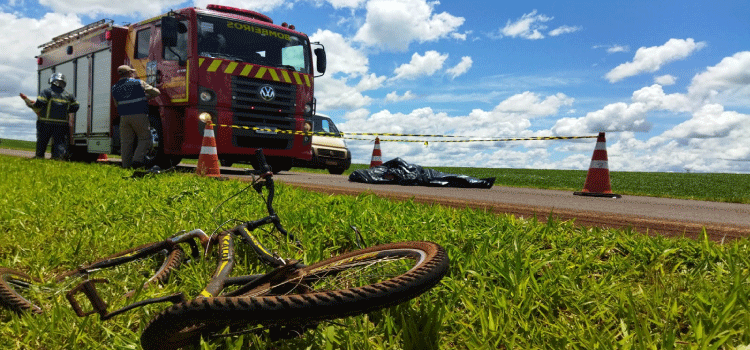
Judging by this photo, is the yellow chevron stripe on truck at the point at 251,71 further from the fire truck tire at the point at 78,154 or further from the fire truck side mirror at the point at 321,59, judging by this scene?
the fire truck tire at the point at 78,154

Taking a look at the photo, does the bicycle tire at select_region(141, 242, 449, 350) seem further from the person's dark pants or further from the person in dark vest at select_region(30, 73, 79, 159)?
the person's dark pants

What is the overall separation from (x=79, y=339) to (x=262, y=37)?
Answer: 884cm

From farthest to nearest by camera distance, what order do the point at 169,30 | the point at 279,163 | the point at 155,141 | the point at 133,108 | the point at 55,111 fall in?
1. the point at 55,111
2. the point at 279,163
3. the point at 155,141
4. the point at 133,108
5. the point at 169,30

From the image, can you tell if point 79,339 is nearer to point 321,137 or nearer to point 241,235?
point 241,235

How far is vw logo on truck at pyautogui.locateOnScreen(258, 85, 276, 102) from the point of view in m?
10.3

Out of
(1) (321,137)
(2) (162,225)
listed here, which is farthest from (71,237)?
(1) (321,137)

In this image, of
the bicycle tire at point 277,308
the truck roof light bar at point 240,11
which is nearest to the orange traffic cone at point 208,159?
the truck roof light bar at point 240,11

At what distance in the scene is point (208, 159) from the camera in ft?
29.1

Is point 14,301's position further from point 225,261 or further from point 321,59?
point 321,59

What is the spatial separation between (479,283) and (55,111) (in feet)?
43.9

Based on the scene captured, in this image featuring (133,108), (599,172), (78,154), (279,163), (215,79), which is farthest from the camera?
(78,154)

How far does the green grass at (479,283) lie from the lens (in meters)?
1.87

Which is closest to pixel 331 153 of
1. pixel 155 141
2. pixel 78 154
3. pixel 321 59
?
pixel 321 59

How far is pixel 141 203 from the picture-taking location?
15.8 ft
